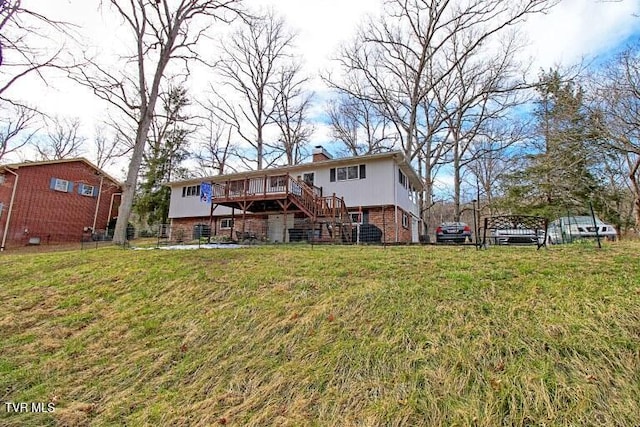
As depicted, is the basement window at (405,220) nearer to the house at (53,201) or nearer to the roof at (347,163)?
the roof at (347,163)

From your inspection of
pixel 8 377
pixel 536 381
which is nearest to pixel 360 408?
pixel 536 381

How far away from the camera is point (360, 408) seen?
2.53 meters

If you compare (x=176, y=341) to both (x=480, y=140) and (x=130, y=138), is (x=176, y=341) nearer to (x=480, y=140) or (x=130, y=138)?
(x=480, y=140)

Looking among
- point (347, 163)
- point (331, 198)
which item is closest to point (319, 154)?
point (347, 163)

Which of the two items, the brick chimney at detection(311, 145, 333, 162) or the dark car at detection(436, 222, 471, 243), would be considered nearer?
the dark car at detection(436, 222, 471, 243)

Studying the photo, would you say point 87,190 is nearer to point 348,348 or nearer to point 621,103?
point 348,348

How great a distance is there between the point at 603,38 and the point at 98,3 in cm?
1829

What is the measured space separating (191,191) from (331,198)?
10795 millimetres

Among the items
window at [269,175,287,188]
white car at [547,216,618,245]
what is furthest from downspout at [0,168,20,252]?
white car at [547,216,618,245]

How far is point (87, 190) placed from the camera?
23.2 meters

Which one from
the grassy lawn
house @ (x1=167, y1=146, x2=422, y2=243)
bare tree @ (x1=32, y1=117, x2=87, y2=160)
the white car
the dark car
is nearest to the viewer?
the grassy lawn

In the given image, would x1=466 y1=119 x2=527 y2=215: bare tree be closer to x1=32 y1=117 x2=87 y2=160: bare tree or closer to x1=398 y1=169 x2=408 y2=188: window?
x1=398 y1=169 x2=408 y2=188: window

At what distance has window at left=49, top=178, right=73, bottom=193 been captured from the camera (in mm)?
21172

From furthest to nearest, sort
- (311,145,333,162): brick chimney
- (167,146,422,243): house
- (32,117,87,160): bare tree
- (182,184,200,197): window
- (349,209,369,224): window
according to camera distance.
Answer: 1. (32,117,87,160): bare tree
2. (182,184,200,197): window
3. (311,145,333,162): brick chimney
4. (349,209,369,224): window
5. (167,146,422,243): house
